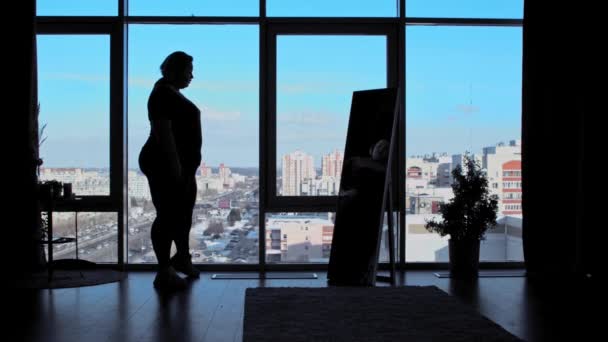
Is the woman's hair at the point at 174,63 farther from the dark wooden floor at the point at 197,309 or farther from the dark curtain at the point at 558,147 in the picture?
the dark curtain at the point at 558,147

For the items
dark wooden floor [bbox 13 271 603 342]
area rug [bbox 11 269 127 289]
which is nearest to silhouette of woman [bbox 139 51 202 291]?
dark wooden floor [bbox 13 271 603 342]

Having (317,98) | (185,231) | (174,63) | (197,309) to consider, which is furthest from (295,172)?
(197,309)

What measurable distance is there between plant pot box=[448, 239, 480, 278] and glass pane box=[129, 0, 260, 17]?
8.44 feet

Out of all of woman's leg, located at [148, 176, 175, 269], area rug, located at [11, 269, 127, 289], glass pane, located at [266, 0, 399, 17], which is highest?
glass pane, located at [266, 0, 399, 17]

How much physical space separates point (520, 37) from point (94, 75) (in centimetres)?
374

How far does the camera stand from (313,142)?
5.70m

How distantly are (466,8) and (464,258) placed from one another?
216 cm

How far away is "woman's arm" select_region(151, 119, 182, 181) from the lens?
436 cm

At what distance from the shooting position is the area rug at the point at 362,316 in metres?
3.17

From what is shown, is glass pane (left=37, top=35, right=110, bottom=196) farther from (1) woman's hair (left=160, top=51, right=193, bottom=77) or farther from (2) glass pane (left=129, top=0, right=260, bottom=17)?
(1) woman's hair (left=160, top=51, right=193, bottom=77)

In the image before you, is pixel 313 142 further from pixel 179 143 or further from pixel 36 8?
pixel 36 8

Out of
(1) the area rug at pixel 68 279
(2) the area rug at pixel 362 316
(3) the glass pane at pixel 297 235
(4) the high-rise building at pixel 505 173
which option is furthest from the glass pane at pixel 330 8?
(1) the area rug at pixel 68 279

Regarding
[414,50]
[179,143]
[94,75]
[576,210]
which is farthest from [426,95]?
[94,75]

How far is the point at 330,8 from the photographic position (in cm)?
562
